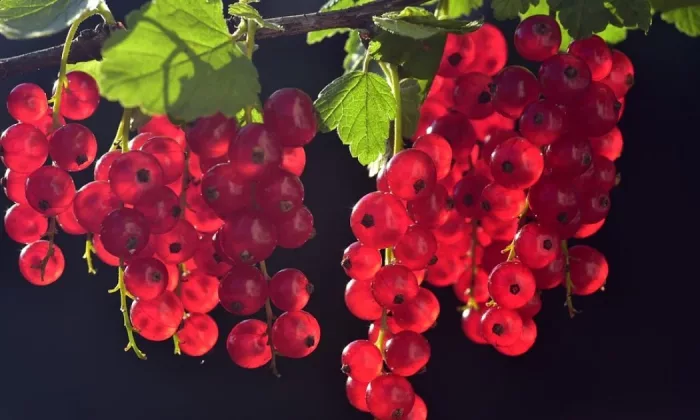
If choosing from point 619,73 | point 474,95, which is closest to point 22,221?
point 474,95

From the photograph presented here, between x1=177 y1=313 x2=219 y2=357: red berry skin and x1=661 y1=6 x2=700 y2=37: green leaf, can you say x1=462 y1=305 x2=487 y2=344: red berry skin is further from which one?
x1=661 y1=6 x2=700 y2=37: green leaf

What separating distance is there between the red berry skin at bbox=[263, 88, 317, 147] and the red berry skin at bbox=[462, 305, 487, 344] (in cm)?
25

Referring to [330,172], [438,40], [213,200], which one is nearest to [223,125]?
[213,200]

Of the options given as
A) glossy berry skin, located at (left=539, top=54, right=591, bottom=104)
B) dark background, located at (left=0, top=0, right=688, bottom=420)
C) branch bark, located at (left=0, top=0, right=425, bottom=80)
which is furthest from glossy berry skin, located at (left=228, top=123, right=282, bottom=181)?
dark background, located at (left=0, top=0, right=688, bottom=420)

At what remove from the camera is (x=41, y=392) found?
4.56 feet

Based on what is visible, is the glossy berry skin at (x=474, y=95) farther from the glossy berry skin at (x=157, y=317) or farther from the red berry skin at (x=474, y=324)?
the glossy berry skin at (x=157, y=317)

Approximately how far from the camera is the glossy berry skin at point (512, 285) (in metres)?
0.54

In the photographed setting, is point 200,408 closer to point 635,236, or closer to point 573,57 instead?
point 635,236

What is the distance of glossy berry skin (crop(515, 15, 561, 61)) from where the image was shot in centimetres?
52

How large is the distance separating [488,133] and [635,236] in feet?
2.65

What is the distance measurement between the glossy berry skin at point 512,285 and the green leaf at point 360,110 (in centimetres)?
13

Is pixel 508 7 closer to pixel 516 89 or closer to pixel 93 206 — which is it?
pixel 516 89

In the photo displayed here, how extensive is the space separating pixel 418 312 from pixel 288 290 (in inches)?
4.0

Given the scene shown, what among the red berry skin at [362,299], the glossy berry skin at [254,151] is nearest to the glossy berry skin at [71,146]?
the glossy berry skin at [254,151]
